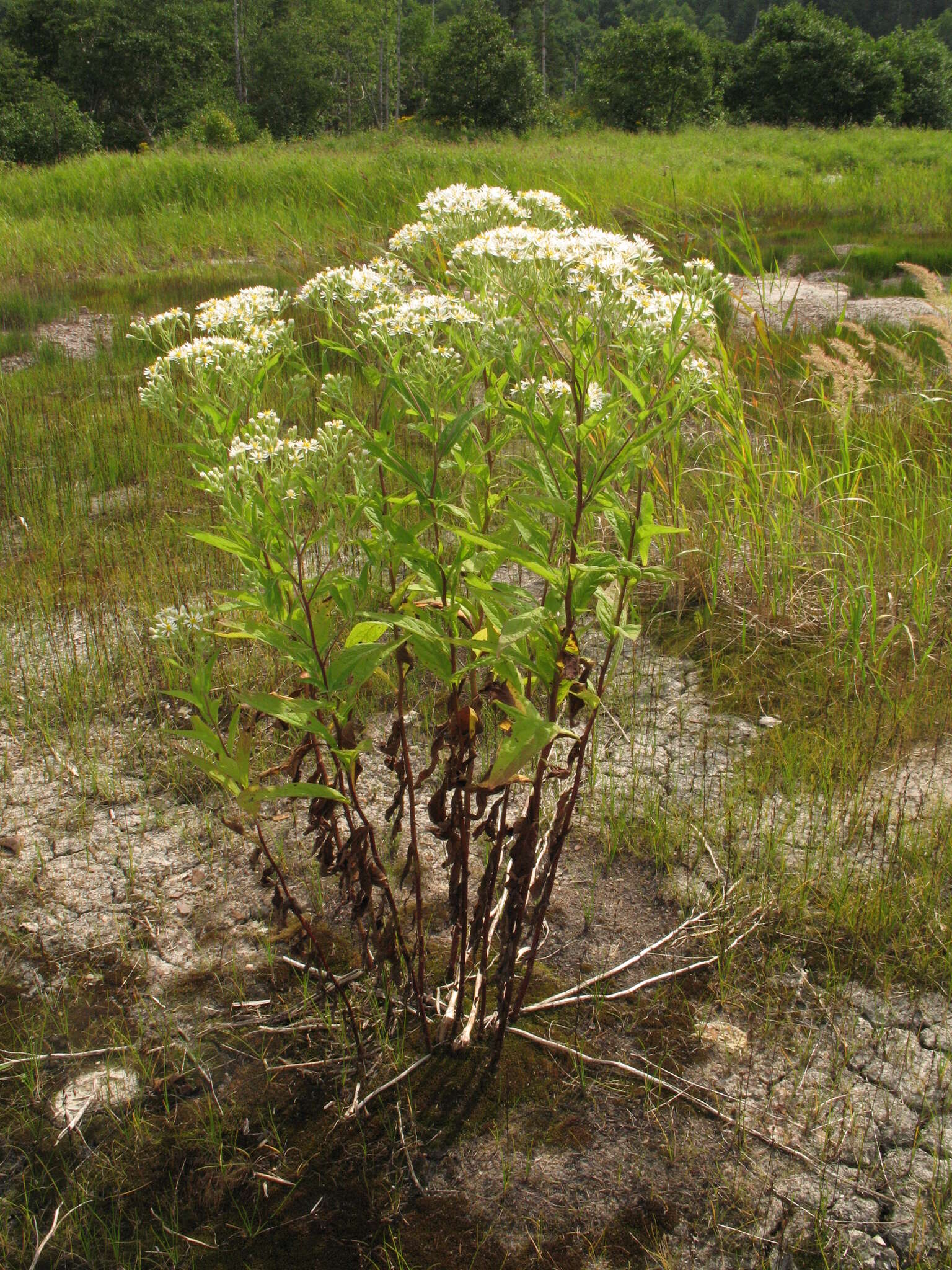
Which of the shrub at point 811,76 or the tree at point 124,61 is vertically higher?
the tree at point 124,61

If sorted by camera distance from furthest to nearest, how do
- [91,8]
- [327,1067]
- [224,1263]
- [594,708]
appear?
[91,8]
[327,1067]
[594,708]
[224,1263]

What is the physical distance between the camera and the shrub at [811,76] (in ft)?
103

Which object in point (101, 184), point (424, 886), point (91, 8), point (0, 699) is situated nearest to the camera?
point (424, 886)

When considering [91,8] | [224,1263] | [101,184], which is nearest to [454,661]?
[224,1263]

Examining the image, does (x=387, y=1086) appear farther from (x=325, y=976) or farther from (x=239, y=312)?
(x=239, y=312)

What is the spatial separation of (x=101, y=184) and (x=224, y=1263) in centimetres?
1449

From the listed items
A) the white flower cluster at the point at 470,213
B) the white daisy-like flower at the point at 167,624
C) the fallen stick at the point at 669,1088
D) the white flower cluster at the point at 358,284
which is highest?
the white flower cluster at the point at 470,213

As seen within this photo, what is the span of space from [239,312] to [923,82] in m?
43.3

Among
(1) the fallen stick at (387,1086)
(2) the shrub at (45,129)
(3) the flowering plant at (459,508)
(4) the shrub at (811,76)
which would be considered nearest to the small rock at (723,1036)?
(3) the flowering plant at (459,508)

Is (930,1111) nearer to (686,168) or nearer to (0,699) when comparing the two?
(0,699)

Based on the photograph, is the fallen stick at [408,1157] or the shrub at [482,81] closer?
the fallen stick at [408,1157]

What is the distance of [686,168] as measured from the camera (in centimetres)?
1591

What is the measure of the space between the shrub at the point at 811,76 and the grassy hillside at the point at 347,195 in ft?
54.1

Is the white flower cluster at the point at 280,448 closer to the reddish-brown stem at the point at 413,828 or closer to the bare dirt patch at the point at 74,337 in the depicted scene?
the reddish-brown stem at the point at 413,828
